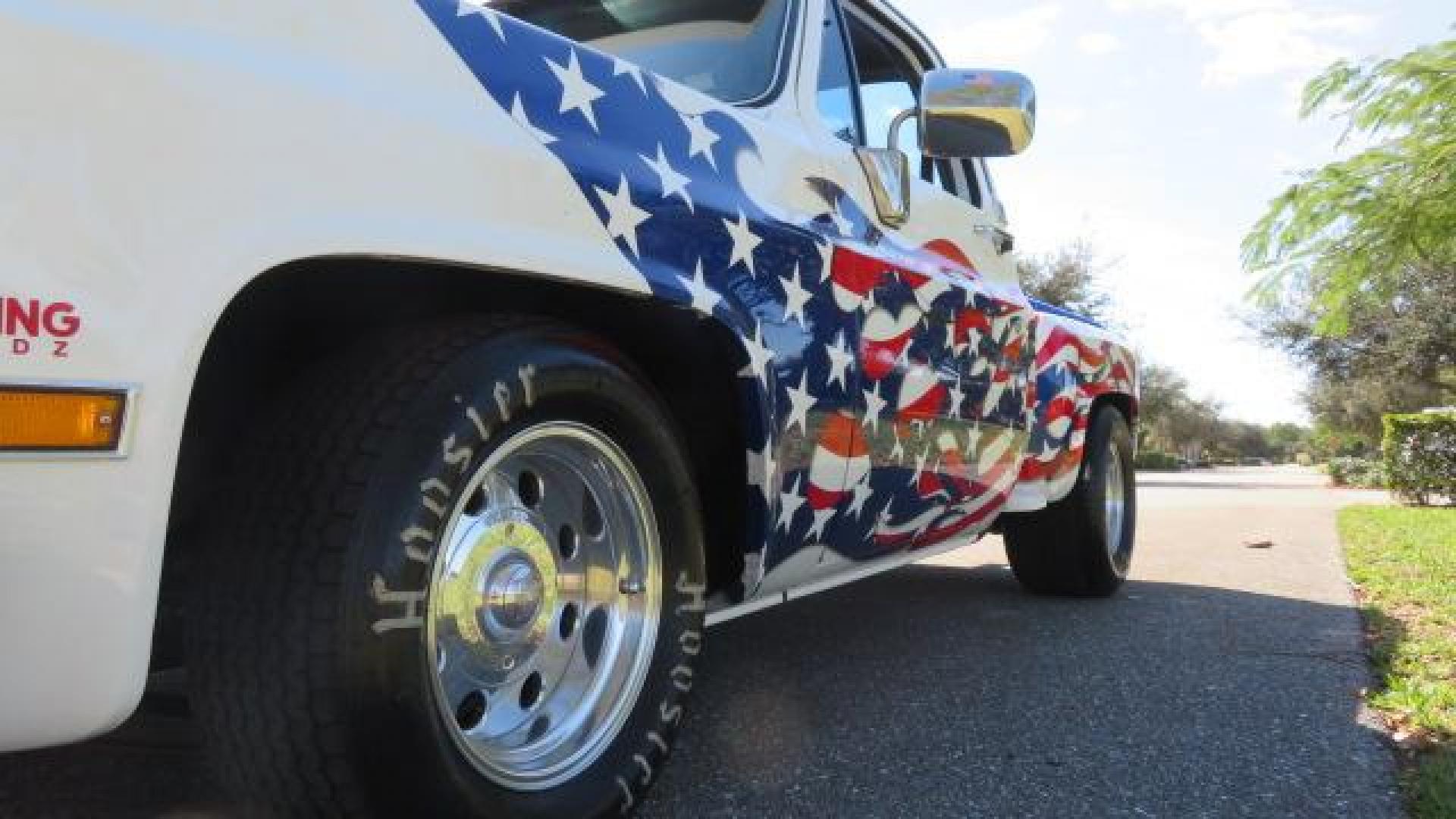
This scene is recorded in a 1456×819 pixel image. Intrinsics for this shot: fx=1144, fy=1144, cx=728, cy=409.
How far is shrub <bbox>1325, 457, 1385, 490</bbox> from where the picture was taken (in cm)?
2895

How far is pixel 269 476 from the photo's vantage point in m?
1.56

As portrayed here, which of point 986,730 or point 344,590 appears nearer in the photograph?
point 344,590

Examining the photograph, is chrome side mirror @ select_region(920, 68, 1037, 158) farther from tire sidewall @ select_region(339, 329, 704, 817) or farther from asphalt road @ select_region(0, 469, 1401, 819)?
asphalt road @ select_region(0, 469, 1401, 819)

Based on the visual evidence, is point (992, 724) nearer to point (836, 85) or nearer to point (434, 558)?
point (836, 85)

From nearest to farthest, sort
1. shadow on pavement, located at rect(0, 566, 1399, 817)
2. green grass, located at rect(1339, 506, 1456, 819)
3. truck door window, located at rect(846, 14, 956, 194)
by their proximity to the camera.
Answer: shadow on pavement, located at rect(0, 566, 1399, 817) < green grass, located at rect(1339, 506, 1456, 819) < truck door window, located at rect(846, 14, 956, 194)

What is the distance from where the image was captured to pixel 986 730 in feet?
9.61

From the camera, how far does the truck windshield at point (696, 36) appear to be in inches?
106

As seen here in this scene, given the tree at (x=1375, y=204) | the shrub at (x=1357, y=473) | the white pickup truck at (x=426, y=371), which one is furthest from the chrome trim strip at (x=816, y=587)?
the shrub at (x=1357, y=473)

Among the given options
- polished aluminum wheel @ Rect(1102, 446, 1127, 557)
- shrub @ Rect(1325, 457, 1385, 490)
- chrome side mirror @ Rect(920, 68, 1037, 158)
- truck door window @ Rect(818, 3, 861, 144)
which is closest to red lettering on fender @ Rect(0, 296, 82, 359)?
truck door window @ Rect(818, 3, 861, 144)

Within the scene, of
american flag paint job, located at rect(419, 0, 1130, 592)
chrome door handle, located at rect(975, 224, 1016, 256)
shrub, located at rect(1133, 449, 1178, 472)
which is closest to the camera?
american flag paint job, located at rect(419, 0, 1130, 592)

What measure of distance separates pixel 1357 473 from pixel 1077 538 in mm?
31343

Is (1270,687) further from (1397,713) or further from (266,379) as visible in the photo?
(266,379)

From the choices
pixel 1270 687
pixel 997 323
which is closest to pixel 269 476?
pixel 997 323

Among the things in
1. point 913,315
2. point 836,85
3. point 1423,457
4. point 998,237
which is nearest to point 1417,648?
point 998,237
